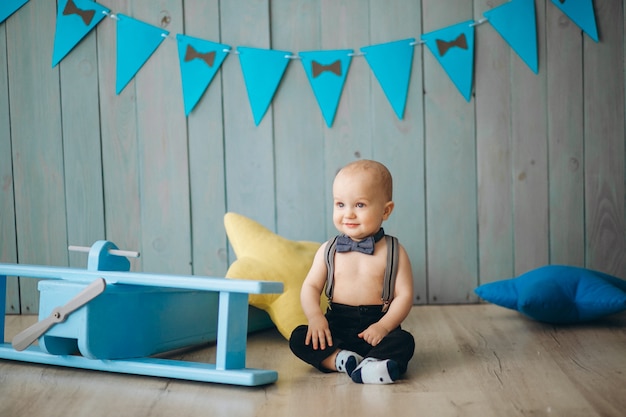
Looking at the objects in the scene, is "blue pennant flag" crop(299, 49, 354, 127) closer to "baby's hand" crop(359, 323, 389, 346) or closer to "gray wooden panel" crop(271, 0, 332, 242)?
"gray wooden panel" crop(271, 0, 332, 242)

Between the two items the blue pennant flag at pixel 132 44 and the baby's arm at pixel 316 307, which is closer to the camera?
the baby's arm at pixel 316 307

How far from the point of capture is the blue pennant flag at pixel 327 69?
2.23 m

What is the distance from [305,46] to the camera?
7.37 ft

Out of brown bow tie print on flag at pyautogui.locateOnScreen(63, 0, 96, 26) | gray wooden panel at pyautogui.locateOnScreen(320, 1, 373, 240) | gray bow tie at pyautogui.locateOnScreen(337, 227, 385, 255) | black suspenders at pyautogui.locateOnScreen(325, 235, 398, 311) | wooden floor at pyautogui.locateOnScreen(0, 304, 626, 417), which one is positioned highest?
brown bow tie print on flag at pyautogui.locateOnScreen(63, 0, 96, 26)

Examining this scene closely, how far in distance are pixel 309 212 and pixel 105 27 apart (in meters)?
0.90

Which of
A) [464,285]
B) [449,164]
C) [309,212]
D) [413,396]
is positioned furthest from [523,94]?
[413,396]

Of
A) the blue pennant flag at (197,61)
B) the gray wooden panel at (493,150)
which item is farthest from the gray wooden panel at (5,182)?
the gray wooden panel at (493,150)

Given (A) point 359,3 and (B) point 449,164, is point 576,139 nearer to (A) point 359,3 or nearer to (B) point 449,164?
(B) point 449,164

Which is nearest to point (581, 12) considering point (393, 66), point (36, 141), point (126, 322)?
point (393, 66)

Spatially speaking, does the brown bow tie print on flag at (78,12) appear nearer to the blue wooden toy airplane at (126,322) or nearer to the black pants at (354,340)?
the blue wooden toy airplane at (126,322)

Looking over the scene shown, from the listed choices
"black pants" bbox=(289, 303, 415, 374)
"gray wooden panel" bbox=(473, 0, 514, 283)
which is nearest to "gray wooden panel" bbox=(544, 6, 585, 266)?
"gray wooden panel" bbox=(473, 0, 514, 283)

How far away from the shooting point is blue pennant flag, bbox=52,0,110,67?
88.3 inches

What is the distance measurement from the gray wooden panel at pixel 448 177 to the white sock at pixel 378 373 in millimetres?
910

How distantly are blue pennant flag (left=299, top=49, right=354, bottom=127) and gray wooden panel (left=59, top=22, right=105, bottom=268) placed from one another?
0.71 meters
